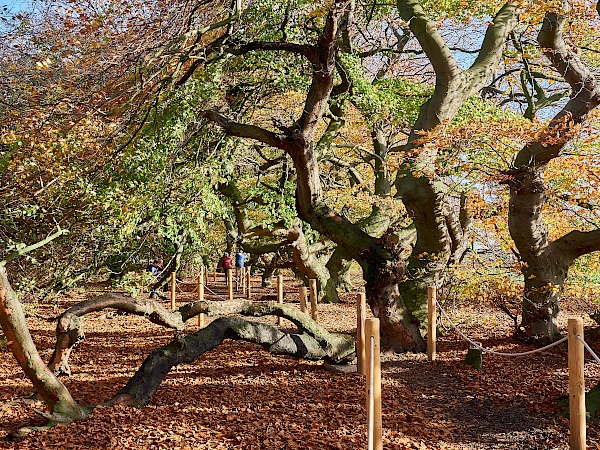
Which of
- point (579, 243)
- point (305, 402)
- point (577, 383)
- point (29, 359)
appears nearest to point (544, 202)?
point (579, 243)

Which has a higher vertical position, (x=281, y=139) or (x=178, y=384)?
(x=281, y=139)

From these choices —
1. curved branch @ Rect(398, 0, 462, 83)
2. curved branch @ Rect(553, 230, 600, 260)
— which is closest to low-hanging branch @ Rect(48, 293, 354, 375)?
curved branch @ Rect(553, 230, 600, 260)

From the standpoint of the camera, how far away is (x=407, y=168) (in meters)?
7.56

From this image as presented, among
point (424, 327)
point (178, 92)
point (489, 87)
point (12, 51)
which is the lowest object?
point (424, 327)

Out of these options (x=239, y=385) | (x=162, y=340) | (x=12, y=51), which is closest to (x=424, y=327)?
(x=239, y=385)

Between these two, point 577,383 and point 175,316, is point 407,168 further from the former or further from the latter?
point 577,383

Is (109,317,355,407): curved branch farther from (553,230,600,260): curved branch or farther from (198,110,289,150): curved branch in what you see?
(553,230,600,260): curved branch

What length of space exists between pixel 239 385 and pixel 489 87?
9.99m

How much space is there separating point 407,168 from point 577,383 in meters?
4.16

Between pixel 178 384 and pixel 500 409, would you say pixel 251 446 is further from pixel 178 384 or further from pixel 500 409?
pixel 500 409

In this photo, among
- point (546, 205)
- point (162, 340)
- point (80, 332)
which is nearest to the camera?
point (80, 332)

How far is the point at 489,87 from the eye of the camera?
13.1m

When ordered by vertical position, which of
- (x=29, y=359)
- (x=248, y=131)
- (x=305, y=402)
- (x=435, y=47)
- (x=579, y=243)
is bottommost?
(x=305, y=402)

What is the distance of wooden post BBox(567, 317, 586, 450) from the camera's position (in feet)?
12.6
